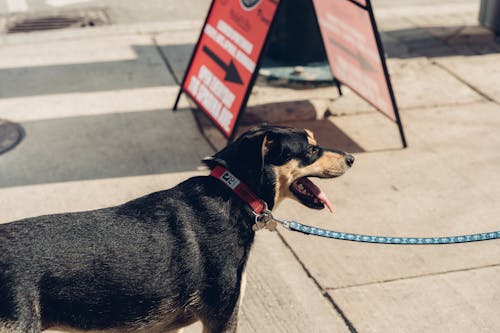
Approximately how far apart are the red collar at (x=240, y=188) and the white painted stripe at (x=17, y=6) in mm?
7148

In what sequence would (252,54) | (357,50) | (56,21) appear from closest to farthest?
1. (252,54)
2. (357,50)
3. (56,21)

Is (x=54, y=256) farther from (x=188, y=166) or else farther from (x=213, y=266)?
(x=188, y=166)

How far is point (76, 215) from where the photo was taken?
375 cm

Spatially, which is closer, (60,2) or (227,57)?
(227,57)

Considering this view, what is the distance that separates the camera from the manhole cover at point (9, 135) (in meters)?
6.86

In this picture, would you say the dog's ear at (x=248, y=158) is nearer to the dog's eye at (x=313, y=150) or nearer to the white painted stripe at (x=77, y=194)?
the dog's eye at (x=313, y=150)

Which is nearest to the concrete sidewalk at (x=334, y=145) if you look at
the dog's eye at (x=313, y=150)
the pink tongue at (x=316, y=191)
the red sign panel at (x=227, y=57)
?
the red sign panel at (x=227, y=57)

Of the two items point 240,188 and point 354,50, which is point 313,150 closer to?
point 240,188

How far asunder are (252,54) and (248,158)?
106 inches

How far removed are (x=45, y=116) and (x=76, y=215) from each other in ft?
12.9

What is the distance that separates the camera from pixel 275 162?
4.08 metres

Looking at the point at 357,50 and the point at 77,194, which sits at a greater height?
the point at 357,50

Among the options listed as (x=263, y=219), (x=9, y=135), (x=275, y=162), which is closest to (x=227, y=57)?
(x=9, y=135)

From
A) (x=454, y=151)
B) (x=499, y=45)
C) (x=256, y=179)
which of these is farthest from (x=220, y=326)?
(x=499, y=45)
